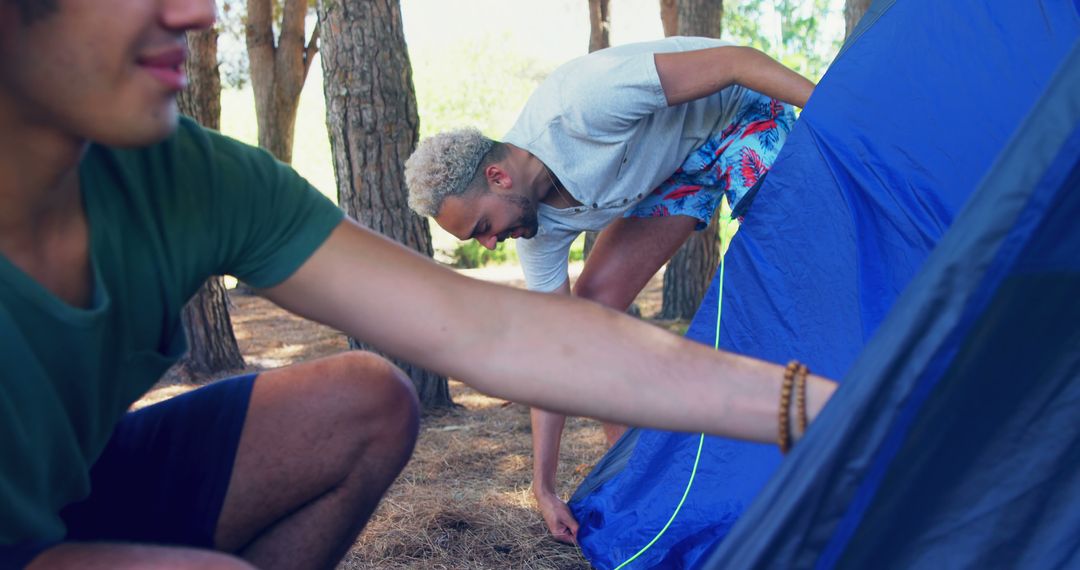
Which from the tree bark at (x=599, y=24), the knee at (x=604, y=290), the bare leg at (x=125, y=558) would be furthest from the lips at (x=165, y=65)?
the tree bark at (x=599, y=24)

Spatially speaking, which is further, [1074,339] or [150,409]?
[150,409]

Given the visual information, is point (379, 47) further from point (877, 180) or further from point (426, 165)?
point (877, 180)

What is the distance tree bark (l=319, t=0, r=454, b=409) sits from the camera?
4246 millimetres

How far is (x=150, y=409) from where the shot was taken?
166cm

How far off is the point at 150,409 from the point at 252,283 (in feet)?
1.27

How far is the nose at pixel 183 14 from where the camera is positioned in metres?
1.14

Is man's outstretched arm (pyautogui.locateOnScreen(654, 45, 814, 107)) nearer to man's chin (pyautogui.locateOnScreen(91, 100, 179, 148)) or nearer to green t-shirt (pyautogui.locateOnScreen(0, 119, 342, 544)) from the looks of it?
green t-shirt (pyautogui.locateOnScreen(0, 119, 342, 544))

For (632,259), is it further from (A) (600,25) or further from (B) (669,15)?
(A) (600,25)

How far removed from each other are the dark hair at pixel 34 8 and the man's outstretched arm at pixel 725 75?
1.95 m

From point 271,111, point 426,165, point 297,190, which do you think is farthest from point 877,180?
point 271,111

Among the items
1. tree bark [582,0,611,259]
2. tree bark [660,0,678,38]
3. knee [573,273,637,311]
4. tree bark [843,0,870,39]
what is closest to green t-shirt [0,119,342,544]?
knee [573,273,637,311]

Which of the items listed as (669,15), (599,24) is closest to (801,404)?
(669,15)

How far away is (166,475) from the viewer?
1583 millimetres

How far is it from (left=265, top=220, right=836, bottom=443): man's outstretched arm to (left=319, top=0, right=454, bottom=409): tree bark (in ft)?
9.61
